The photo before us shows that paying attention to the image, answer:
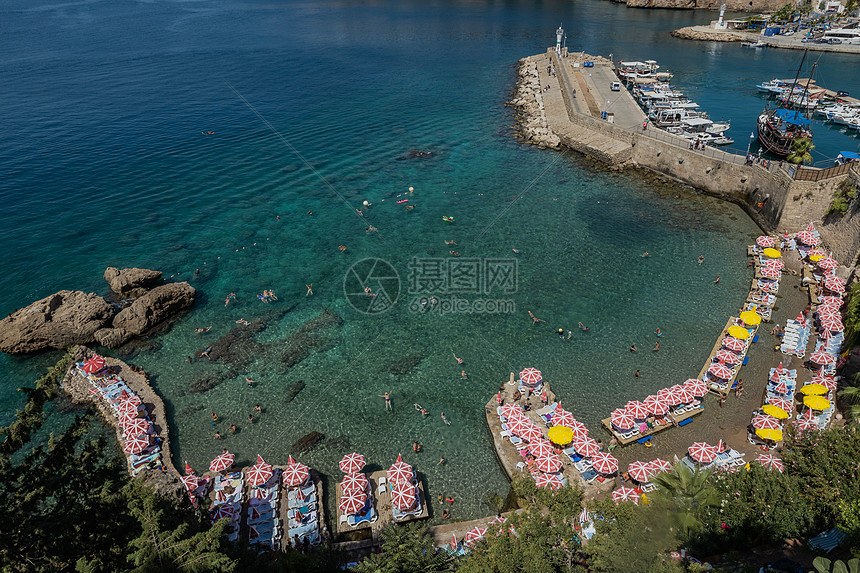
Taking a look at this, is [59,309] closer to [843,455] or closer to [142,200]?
[142,200]

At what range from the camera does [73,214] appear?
52.0m

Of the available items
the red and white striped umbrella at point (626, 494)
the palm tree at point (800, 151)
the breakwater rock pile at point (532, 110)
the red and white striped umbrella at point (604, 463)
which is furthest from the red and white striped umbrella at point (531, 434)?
the breakwater rock pile at point (532, 110)

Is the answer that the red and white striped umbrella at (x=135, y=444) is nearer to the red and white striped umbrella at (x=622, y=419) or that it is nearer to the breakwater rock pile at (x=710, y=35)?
the red and white striped umbrella at (x=622, y=419)

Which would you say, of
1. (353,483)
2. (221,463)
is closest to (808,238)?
(353,483)

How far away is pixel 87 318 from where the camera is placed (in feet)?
118

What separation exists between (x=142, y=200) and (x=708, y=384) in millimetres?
59630

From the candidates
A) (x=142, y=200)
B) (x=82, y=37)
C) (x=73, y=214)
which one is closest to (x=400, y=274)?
(x=142, y=200)

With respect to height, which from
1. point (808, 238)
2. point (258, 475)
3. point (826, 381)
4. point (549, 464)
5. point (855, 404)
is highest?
point (808, 238)

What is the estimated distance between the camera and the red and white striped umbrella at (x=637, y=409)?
27.3 metres

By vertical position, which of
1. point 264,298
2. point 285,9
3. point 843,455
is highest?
point 285,9

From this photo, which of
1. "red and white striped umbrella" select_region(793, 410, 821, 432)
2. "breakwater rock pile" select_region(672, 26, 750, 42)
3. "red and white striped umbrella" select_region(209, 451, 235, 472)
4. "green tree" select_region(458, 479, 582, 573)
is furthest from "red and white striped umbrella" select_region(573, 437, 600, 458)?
"breakwater rock pile" select_region(672, 26, 750, 42)

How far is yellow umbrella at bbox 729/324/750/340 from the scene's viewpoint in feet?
104

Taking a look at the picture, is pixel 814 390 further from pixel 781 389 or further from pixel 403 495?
pixel 403 495

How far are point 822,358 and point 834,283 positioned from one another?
31.2 feet
